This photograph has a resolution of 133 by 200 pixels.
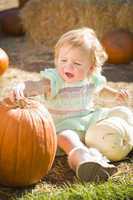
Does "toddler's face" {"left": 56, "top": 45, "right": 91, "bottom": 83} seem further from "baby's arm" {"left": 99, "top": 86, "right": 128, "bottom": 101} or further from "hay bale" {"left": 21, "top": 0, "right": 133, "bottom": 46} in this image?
"hay bale" {"left": 21, "top": 0, "right": 133, "bottom": 46}

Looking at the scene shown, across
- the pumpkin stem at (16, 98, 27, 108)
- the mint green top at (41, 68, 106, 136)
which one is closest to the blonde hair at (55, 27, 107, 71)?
the mint green top at (41, 68, 106, 136)

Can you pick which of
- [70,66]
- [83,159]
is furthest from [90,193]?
[70,66]

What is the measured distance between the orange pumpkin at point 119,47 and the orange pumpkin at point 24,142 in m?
4.00

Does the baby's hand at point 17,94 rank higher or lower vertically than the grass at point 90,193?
higher

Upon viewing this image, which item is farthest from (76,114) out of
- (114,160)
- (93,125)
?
(114,160)

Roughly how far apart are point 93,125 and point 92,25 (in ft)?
15.8

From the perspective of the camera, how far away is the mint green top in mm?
4047

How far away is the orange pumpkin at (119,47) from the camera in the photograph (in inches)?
289

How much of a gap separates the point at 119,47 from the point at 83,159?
158 inches

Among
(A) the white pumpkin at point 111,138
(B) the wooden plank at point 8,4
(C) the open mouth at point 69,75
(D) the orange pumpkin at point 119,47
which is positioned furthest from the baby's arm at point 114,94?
(B) the wooden plank at point 8,4

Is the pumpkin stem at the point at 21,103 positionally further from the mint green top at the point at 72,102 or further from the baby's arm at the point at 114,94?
the baby's arm at the point at 114,94

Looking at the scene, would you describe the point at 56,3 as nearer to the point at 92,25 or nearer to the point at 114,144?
the point at 92,25

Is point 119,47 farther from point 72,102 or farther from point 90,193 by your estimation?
point 90,193

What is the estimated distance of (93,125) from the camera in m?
4.02
